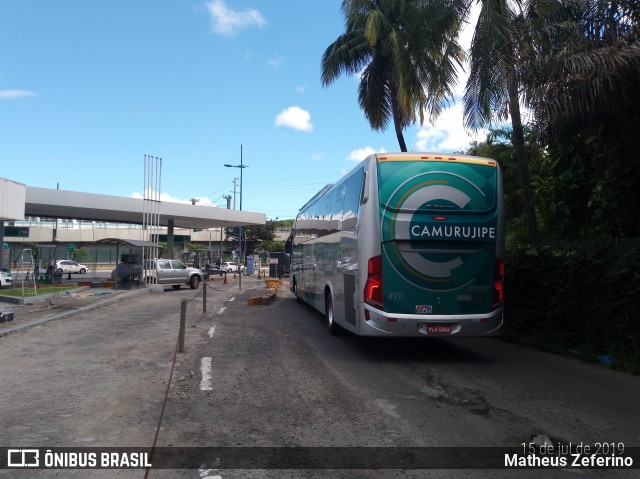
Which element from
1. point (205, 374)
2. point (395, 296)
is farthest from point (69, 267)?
point (395, 296)

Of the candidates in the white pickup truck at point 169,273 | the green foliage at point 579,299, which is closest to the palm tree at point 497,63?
the green foliage at point 579,299

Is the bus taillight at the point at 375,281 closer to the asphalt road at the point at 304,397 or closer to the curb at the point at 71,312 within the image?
the asphalt road at the point at 304,397

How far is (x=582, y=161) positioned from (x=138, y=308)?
1485cm

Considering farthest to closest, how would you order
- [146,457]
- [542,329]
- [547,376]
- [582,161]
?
[582,161], [542,329], [547,376], [146,457]

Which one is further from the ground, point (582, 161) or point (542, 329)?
point (582, 161)

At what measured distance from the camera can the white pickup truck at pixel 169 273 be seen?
93.4 feet

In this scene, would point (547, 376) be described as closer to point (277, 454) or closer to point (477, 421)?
point (477, 421)

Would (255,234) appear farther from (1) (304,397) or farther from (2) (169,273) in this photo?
(1) (304,397)

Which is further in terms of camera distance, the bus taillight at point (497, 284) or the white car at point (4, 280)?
the white car at point (4, 280)

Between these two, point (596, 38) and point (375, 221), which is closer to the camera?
point (375, 221)

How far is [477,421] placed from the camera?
5801 mm

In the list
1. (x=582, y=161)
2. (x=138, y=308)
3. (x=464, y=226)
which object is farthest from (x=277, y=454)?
(x=138, y=308)

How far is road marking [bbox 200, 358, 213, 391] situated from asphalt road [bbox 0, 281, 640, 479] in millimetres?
31

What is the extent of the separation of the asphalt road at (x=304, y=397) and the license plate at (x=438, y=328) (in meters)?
0.58
